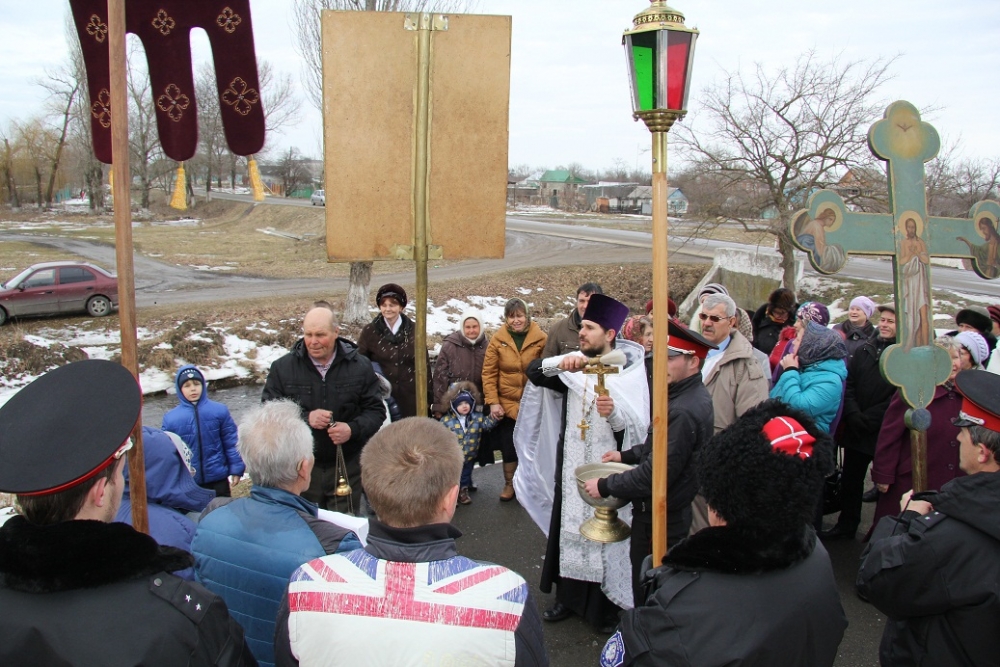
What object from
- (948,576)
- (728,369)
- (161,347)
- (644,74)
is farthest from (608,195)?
(948,576)

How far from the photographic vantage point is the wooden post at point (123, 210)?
2.38 m

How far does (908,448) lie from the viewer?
425cm

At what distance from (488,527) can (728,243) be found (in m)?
27.4

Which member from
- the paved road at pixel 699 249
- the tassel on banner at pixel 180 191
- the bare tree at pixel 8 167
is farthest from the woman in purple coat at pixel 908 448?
the bare tree at pixel 8 167

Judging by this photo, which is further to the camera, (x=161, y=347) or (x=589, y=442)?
(x=161, y=347)

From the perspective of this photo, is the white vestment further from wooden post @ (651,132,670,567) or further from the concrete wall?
the concrete wall

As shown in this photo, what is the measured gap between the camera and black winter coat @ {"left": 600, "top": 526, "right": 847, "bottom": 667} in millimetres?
1717

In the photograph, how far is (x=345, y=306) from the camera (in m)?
16.7

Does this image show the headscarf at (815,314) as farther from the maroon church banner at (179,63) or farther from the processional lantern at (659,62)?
the maroon church banner at (179,63)

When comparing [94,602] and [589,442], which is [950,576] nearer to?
[589,442]

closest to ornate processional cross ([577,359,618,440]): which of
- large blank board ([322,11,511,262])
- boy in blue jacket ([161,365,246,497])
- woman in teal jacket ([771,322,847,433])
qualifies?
large blank board ([322,11,511,262])

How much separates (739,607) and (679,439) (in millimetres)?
1293

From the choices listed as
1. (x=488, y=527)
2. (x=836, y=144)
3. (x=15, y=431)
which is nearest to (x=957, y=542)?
(x=15, y=431)

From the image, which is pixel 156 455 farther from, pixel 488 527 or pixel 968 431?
pixel 968 431
